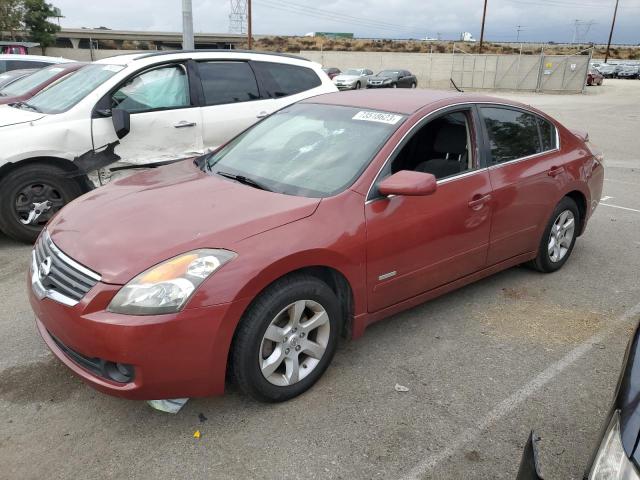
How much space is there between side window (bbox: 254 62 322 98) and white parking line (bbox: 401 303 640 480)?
14.5 ft

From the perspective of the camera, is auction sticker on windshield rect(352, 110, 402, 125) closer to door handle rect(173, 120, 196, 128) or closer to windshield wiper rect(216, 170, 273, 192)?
windshield wiper rect(216, 170, 273, 192)

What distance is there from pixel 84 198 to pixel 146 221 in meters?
0.77

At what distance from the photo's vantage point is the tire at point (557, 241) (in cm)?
454

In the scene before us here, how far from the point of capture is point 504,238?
4.05 meters

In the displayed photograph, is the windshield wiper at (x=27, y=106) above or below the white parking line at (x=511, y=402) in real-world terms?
above

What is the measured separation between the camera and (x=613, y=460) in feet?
5.17

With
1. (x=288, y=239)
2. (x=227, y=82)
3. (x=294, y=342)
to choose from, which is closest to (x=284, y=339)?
(x=294, y=342)

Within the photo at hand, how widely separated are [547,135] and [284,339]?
306 cm

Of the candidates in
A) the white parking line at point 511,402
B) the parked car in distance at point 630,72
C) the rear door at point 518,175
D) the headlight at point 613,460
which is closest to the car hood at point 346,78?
the rear door at point 518,175

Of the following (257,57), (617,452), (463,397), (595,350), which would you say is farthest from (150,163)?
(617,452)

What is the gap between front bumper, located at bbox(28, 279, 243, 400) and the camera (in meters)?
2.41

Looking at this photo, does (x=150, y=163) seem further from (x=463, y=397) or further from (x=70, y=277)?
(x=463, y=397)

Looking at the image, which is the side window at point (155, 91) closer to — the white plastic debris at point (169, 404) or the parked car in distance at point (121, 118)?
the parked car in distance at point (121, 118)

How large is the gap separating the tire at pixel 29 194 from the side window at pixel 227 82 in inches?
69.7
